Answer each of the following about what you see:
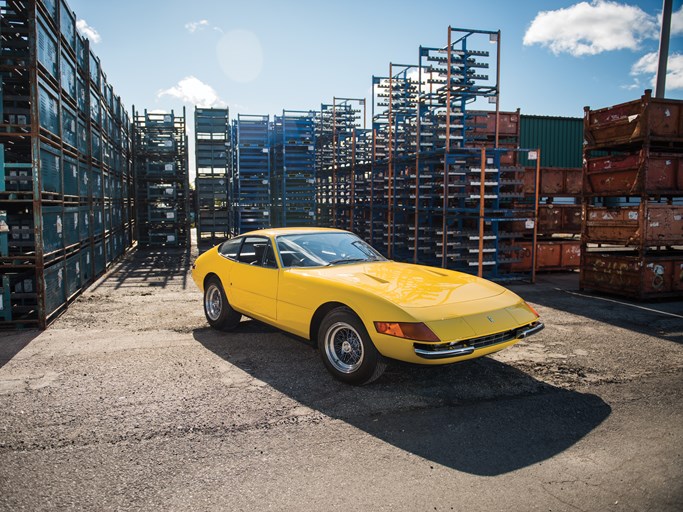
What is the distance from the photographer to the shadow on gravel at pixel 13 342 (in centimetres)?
568

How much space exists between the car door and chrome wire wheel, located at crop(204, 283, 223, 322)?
0.52 meters

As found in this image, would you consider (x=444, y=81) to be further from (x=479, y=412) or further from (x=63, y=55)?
(x=479, y=412)

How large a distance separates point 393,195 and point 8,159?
31.1 feet

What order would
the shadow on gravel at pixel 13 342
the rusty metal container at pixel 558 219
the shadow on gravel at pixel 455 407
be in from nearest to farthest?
1. the shadow on gravel at pixel 455 407
2. the shadow on gravel at pixel 13 342
3. the rusty metal container at pixel 558 219

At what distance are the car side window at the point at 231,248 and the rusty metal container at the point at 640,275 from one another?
737 cm

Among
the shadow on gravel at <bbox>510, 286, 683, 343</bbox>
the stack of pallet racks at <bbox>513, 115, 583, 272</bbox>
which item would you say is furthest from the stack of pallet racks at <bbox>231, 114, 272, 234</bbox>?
the shadow on gravel at <bbox>510, 286, 683, 343</bbox>

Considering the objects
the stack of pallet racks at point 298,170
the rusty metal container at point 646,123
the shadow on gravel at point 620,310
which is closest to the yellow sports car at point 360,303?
the shadow on gravel at point 620,310

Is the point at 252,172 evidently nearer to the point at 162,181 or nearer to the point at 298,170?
the point at 298,170

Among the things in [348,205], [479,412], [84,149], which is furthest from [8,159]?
[348,205]

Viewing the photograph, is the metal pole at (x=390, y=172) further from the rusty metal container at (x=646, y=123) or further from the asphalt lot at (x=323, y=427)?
the asphalt lot at (x=323, y=427)

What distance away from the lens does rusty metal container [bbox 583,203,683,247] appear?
910cm

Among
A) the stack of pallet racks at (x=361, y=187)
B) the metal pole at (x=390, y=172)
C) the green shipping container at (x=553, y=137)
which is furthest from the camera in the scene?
the green shipping container at (x=553, y=137)

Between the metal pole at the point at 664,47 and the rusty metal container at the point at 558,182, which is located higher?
the metal pole at the point at 664,47

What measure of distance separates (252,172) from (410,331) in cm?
1680
